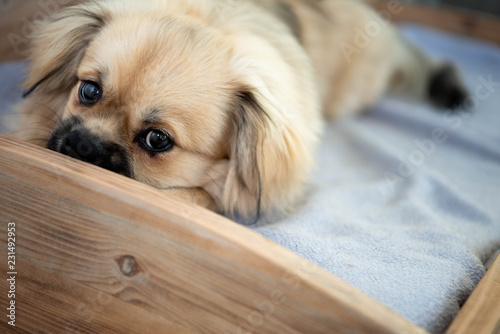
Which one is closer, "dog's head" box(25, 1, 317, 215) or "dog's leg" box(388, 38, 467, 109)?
"dog's head" box(25, 1, 317, 215)

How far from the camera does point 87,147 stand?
4.33 ft

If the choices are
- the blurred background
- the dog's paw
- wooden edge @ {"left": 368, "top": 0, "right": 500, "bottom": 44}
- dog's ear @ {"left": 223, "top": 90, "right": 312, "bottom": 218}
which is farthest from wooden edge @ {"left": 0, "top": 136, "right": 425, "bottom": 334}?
the blurred background

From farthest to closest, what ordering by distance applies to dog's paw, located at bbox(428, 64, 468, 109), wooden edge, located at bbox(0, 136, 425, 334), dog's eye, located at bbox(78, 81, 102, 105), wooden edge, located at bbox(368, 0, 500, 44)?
wooden edge, located at bbox(368, 0, 500, 44) < dog's paw, located at bbox(428, 64, 468, 109) < dog's eye, located at bbox(78, 81, 102, 105) < wooden edge, located at bbox(0, 136, 425, 334)

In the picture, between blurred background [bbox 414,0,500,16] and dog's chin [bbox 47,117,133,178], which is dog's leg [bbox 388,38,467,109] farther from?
dog's chin [bbox 47,117,133,178]

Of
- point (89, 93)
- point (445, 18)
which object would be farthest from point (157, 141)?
point (445, 18)

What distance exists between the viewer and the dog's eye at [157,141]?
1414 mm

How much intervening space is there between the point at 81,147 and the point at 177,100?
1.05 ft

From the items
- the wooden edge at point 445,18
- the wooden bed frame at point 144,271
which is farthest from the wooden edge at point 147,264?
the wooden edge at point 445,18

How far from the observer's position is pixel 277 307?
0.89 m

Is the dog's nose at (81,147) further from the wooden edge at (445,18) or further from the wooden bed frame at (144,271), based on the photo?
the wooden edge at (445,18)

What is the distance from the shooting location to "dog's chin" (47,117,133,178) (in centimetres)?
132

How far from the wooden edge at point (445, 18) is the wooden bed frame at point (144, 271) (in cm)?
307

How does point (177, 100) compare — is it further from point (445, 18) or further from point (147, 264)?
point (445, 18)

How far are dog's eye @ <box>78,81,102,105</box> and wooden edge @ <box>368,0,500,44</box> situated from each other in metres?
2.79
